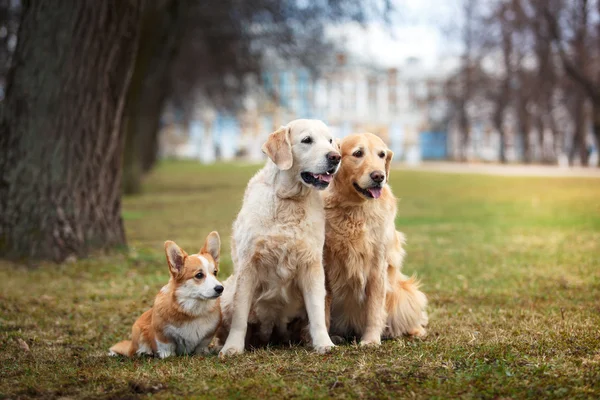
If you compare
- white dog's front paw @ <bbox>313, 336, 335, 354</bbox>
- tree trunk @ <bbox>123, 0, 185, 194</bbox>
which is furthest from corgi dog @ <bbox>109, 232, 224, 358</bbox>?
tree trunk @ <bbox>123, 0, 185, 194</bbox>

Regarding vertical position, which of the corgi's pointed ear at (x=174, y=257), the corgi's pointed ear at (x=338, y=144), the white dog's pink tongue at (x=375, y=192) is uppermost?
the corgi's pointed ear at (x=338, y=144)

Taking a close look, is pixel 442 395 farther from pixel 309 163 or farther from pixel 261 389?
pixel 309 163

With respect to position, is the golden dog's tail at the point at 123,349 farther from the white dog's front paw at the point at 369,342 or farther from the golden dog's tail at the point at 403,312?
the golden dog's tail at the point at 403,312

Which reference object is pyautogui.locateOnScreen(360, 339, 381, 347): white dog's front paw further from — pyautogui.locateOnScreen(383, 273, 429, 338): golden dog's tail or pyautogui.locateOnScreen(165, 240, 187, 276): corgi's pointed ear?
pyautogui.locateOnScreen(165, 240, 187, 276): corgi's pointed ear

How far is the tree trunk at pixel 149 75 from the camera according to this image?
18953 millimetres

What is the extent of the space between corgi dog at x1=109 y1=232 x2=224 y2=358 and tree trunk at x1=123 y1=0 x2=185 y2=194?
1337 centimetres

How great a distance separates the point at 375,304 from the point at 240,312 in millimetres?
1023

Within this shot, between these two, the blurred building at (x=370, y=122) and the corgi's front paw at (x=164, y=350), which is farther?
the blurred building at (x=370, y=122)

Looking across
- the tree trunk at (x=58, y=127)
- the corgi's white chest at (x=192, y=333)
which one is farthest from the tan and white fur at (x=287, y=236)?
the tree trunk at (x=58, y=127)

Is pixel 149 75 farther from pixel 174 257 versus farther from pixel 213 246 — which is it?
pixel 174 257

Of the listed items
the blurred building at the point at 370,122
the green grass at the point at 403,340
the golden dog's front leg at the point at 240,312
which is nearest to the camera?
the green grass at the point at 403,340

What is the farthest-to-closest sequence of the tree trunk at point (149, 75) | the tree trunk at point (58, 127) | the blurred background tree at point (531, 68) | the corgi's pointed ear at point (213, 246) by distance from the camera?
1. the blurred background tree at point (531, 68)
2. the tree trunk at point (149, 75)
3. the tree trunk at point (58, 127)
4. the corgi's pointed ear at point (213, 246)

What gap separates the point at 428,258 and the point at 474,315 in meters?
3.93

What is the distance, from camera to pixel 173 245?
5.32m
